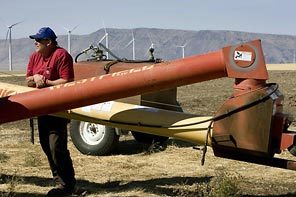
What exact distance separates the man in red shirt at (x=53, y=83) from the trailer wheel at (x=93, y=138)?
8.38 ft

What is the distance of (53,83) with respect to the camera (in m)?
6.67

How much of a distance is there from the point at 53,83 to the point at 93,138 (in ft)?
10.2

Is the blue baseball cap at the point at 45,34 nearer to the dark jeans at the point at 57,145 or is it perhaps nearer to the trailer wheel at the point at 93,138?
the dark jeans at the point at 57,145

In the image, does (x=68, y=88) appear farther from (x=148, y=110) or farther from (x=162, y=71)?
(x=148, y=110)

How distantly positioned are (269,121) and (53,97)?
196 cm

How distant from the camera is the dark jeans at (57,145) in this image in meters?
6.82

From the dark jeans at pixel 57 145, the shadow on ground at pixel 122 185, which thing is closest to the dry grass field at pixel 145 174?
the shadow on ground at pixel 122 185

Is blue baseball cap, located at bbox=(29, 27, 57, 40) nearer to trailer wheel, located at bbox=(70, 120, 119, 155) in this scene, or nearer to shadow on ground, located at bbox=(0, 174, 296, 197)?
shadow on ground, located at bbox=(0, 174, 296, 197)

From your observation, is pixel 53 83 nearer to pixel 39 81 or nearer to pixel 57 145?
pixel 39 81

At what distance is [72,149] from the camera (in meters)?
10.2

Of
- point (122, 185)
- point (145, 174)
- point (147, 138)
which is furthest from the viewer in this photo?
point (147, 138)

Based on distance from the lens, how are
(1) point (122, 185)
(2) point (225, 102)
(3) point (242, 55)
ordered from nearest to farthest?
(3) point (242, 55) → (2) point (225, 102) → (1) point (122, 185)

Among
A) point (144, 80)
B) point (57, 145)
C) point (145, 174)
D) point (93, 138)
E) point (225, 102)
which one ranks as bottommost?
point (145, 174)

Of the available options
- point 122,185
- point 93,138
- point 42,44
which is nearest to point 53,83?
point 42,44
